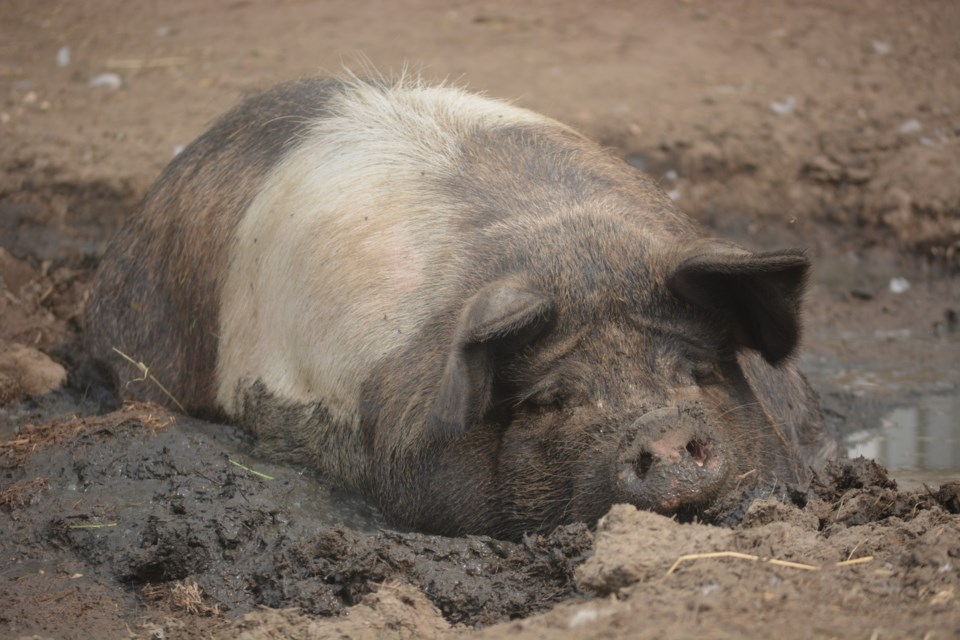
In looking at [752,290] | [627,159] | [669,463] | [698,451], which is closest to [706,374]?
[752,290]

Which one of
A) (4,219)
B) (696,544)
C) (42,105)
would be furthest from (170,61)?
(696,544)

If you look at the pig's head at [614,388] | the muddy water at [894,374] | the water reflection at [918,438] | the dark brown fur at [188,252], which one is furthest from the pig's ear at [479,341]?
the water reflection at [918,438]

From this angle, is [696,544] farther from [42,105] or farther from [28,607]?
[42,105]

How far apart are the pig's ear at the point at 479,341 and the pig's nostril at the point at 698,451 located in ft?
2.31

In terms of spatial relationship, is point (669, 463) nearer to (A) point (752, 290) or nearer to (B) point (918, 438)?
(A) point (752, 290)

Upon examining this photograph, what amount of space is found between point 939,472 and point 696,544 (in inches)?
111

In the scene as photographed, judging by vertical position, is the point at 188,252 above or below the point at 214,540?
above

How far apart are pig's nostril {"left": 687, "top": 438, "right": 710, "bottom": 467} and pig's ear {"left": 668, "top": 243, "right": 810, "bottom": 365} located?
2.14 feet

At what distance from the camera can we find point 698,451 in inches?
177

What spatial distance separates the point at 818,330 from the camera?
29.2 feet

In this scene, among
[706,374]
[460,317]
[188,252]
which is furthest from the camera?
[188,252]

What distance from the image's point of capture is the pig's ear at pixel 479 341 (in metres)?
4.52

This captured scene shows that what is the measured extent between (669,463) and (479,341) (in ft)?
2.52

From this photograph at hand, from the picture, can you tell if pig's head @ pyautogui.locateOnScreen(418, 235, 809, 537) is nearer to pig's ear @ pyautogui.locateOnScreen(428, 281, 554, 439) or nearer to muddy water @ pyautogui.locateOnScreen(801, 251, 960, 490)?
pig's ear @ pyautogui.locateOnScreen(428, 281, 554, 439)
